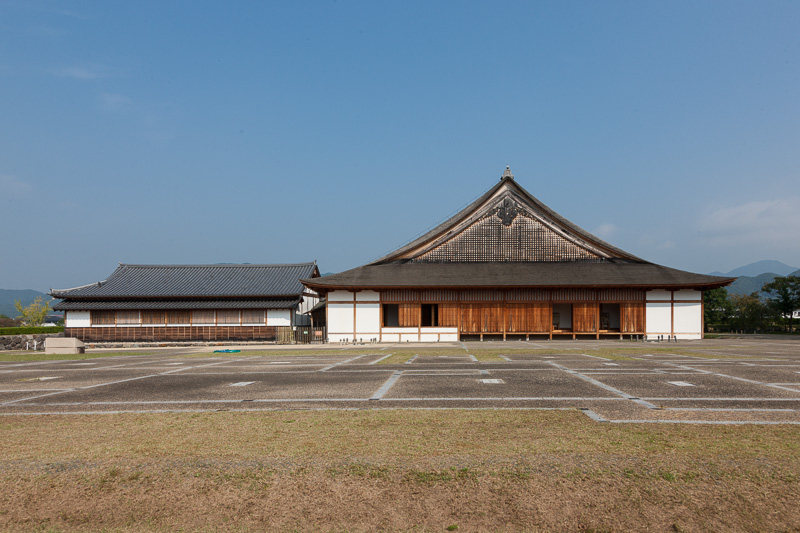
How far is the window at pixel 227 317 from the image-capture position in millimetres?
40312

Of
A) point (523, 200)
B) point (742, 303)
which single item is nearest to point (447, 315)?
point (523, 200)

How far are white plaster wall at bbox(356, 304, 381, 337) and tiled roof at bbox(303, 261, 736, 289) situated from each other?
2.01 meters

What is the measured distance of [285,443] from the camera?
21.3 ft

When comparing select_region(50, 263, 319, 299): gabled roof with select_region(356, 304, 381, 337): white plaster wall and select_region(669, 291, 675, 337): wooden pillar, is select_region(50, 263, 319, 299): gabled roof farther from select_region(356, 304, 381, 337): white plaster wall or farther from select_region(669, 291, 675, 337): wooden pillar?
select_region(669, 291, 675, 337): wooden pillar

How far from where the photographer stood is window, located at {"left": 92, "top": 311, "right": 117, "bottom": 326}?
40656 mm

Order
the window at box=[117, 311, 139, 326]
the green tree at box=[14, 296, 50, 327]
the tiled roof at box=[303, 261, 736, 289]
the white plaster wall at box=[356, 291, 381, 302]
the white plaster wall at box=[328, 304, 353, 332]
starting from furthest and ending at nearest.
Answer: the green tree at box=[14, 296, 50, 327], the window at box=[117, 311, 139, 326], the white plaster wall at box=[328, 304, 353, 332], the white plaster wall at box=[356, 291, 381, 302], the tiled roof at box=[303, 261, 736, 289]

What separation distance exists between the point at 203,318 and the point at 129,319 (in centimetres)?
600

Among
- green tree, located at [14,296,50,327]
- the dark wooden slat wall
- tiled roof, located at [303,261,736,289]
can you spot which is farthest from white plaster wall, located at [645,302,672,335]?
green tree, located at [14,296,50,327]

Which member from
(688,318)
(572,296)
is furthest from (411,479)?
(688,318)

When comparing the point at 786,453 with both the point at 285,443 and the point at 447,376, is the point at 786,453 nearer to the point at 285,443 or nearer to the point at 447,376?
the point at 285,443

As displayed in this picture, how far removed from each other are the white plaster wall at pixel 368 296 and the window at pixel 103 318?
20.9m

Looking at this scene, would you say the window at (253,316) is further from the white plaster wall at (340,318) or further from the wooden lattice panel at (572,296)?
the wooden lattice panel at (572,296)

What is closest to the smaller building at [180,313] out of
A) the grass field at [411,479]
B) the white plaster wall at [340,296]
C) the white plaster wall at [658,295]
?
the white plaster wall at [340,296]

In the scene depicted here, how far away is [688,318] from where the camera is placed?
3406cm
